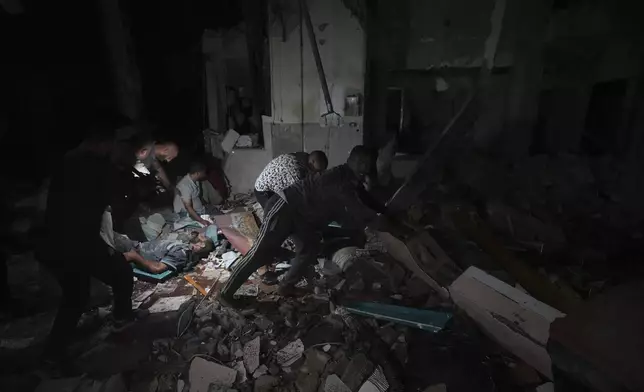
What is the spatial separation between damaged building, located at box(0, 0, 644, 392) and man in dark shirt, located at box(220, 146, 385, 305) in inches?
6.5

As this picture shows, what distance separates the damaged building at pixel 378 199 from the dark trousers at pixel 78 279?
22 cm

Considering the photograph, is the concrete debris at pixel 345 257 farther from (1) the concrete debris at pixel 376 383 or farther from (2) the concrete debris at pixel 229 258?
(1) the concrete debris at pixel 376 383

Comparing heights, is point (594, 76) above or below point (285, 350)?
above

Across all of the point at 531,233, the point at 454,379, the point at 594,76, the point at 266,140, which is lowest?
the point at 454,379

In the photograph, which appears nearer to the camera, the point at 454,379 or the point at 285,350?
the point at 454,379

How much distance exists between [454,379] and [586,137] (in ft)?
19.0

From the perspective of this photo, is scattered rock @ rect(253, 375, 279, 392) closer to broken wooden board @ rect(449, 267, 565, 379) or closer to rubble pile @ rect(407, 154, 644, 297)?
broken wooden board @ rect(449, 267, 565, 379)

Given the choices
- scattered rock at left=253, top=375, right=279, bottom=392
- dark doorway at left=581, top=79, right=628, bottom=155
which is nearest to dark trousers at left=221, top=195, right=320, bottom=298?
scattered rock at left=253, top=375, right=279, bottom=392

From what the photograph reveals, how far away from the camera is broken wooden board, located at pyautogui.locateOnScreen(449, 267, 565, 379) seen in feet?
9.87

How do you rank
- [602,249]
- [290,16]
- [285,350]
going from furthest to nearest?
1. [290,16]
2. [602,249]
3. [285,350]

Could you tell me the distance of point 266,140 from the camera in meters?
7.01

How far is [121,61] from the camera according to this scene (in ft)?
23.7

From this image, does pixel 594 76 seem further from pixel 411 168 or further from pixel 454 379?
pixel 454 379

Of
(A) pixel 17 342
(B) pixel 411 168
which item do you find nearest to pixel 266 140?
(B) pixel 411 168
